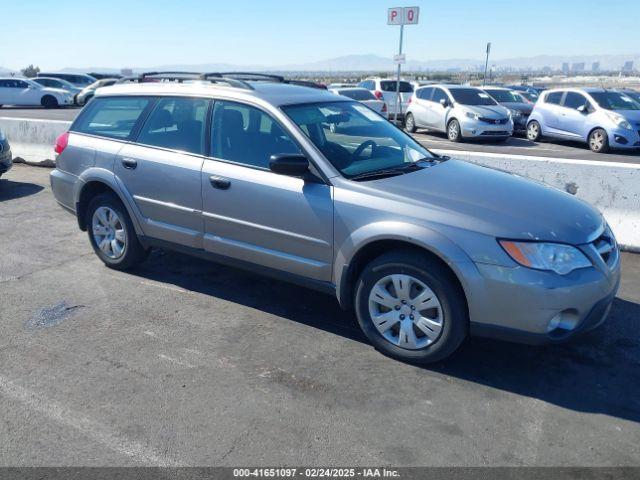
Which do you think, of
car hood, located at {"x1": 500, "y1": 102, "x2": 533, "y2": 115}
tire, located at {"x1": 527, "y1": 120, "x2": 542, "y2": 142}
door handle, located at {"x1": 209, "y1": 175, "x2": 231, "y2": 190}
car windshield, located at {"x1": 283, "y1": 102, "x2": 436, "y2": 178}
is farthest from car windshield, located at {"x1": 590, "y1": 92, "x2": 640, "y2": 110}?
door handle, located at {"x1": 209, "y1": 175, "x2": 231, "y2": 190}

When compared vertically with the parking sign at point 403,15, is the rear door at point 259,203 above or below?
below

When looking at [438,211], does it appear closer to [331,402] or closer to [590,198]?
[331,402]

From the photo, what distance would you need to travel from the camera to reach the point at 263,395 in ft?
11.8

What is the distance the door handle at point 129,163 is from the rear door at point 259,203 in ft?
2.71

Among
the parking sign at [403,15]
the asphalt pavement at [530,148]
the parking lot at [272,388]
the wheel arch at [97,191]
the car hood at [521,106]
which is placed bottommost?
the parking lot at [272,388]

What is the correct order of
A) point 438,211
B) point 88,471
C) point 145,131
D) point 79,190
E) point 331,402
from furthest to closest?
point 79,190 → point 145,131 → point 438,211 → point 331,402 → point 88,471

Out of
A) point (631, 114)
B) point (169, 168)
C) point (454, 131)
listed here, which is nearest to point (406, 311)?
point (169, 168)

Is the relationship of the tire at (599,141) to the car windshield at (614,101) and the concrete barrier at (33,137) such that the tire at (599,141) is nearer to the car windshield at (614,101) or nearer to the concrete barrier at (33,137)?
the car windshield at (614,101)

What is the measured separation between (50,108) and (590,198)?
95.6 feet

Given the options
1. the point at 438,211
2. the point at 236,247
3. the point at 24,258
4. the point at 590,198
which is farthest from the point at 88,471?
the point at 590,198

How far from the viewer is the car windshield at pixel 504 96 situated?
2009cm

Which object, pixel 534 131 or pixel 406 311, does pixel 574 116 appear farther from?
pixel 406 311

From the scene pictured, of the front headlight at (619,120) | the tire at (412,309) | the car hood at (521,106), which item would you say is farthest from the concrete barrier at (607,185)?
the car hood at (521,106)

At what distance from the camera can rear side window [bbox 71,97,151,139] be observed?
17.7 feet
